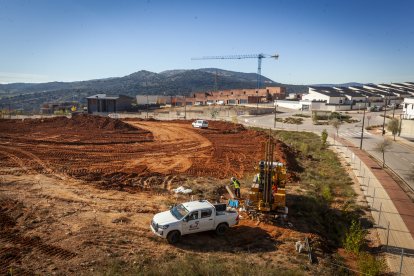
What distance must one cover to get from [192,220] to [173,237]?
1.15m

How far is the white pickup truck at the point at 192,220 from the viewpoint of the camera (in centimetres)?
1452

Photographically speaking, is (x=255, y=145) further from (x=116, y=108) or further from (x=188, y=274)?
(x=116, y=108)

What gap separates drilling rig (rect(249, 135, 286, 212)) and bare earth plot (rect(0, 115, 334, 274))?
1172mm

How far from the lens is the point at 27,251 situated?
42.9ft

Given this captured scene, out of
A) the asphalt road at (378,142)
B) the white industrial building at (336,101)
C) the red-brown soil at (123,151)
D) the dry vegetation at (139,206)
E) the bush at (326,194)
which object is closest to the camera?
the dry vegetation at (139,206)

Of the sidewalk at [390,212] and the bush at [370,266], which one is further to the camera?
the sidewalk at [390,212]

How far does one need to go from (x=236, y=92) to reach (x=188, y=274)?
12006cm

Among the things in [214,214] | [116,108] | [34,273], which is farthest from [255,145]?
[116,108]

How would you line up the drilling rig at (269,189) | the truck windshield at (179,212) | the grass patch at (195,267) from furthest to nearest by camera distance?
the drilling rig at (269,189), the truck windshield at (179,212), the grass patch at (195,267)

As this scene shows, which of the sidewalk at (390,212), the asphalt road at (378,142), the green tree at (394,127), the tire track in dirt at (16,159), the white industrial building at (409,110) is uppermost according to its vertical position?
the white industrial building at (409,110)

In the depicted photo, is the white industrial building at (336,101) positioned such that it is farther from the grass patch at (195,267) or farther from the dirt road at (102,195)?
the grass patch at (195,267)

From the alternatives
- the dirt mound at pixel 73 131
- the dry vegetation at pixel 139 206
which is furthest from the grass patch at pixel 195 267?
the dirt mound at pixel 73 131

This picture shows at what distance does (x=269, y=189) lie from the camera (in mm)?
17828

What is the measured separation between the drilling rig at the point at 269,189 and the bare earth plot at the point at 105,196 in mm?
1172
